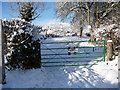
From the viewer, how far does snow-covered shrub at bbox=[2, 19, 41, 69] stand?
5.21 m

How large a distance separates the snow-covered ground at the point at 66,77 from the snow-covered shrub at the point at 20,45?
0.36 metres

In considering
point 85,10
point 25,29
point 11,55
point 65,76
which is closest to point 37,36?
point 25,29

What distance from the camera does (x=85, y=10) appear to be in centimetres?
1412

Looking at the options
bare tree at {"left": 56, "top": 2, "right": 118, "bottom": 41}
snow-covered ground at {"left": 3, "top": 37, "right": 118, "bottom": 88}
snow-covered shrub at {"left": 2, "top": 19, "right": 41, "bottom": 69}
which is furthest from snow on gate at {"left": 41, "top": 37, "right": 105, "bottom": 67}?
bare tree at {"left": 56, "top": 2, "right": 118, "bottom": 41}

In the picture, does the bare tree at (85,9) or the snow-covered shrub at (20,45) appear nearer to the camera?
the snow-covered shrub at (20,45)

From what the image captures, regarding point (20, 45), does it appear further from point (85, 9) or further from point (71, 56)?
point (85, 9)

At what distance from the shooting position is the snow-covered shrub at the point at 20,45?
521 cm

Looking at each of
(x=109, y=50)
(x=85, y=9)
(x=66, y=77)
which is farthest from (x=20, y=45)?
(x=85, y=9)

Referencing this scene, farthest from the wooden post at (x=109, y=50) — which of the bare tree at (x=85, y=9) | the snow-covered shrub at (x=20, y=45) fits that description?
the bare tree at (x=85, y=9)

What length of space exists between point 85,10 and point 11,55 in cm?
1102

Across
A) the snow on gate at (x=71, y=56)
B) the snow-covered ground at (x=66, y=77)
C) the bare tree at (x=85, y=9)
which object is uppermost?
the bare tree at (x=85, y=9)

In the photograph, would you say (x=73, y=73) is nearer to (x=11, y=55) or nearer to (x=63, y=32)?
(x=11, y=55)

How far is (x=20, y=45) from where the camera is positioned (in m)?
5.26

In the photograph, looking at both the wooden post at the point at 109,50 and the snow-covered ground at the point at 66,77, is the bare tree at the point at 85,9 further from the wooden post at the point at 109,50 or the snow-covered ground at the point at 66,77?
the snow-covered ground at the point at 66,77
